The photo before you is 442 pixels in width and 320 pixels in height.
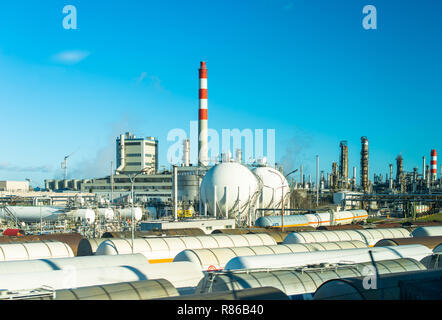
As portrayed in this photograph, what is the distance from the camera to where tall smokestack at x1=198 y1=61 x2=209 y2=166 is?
6981 centimetres

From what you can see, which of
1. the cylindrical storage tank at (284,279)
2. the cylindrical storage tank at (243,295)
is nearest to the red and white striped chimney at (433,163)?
the cylindrical storage tank at (284,279)

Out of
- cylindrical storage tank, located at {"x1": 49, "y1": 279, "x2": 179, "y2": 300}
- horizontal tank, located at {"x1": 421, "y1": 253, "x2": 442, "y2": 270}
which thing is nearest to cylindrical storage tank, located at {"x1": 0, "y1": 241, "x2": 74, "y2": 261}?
cylindrical storage tank, located at {"x1": 49, "y1": 279, "x2": 179, "y2": 300}

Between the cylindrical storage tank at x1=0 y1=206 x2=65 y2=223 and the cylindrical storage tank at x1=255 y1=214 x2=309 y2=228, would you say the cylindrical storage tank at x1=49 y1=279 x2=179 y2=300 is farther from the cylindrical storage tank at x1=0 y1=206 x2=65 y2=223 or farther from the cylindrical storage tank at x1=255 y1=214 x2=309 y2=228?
the cylindrical storage tank at x1=0 y1=206 x2=65 y2=223

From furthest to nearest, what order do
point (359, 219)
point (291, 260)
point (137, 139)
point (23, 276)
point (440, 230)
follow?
point (137, 139) < point (359, 219) < point (440, 230) < point (291, 260) < point (23, 276)

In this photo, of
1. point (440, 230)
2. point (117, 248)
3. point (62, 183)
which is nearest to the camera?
point (117, 248)

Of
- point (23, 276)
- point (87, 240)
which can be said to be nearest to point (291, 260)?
point (23, 276)

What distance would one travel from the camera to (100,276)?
12.7 metres

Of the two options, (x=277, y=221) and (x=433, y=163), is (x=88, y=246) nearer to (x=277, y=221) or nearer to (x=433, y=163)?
(x=277, y=221)

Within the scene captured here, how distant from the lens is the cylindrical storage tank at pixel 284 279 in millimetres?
10992

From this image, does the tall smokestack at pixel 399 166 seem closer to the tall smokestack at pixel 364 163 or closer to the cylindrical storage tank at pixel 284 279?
the tall smokestack at pixel 364 163
